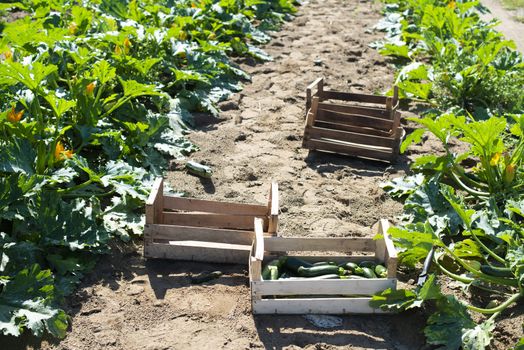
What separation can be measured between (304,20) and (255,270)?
8.08 metres

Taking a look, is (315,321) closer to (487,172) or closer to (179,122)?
(487,172)

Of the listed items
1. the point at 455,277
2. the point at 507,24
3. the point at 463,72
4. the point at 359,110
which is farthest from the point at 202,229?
the point at 507,24

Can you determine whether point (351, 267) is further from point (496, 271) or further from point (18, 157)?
point (18, 157)

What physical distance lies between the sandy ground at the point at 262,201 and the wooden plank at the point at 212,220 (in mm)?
301

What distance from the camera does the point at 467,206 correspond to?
215 inches

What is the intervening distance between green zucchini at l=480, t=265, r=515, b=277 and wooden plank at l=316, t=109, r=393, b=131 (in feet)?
7.63

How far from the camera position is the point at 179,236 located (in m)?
4.75

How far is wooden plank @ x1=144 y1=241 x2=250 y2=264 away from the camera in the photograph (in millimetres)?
4746

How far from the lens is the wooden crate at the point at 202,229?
4.73 m

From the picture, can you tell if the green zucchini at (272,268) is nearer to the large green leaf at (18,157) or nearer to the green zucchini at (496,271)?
the green zucchini at (496,271)

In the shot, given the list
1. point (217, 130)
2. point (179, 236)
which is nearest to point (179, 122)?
point (217, 130)

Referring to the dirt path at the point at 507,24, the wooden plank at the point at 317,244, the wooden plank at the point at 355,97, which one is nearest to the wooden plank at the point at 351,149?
the wooden plank at the point at 355,97

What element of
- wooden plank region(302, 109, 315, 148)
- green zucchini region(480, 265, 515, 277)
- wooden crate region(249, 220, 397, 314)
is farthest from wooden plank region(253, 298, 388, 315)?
wooden plank region(302, 109, 315, 148)

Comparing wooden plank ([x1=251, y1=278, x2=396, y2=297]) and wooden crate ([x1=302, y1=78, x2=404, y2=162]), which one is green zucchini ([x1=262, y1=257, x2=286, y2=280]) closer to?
wooden plank ([x1=251, y1=278, x2=396, y2=297])
